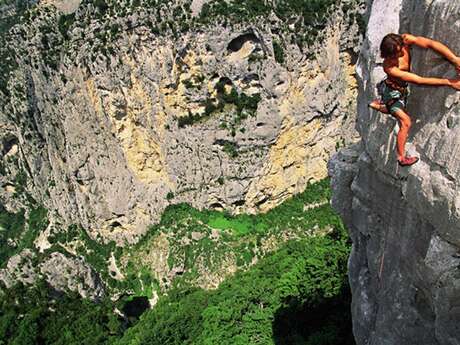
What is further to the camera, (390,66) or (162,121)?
(162,121)

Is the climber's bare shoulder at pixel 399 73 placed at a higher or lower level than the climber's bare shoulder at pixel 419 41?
lower

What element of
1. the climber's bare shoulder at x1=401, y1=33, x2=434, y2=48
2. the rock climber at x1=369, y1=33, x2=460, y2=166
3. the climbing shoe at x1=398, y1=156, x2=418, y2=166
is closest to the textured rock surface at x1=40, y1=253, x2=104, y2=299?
the rock climber at x1=369, y1=33, x2=460, y2=166

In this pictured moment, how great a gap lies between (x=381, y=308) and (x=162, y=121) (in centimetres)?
3042

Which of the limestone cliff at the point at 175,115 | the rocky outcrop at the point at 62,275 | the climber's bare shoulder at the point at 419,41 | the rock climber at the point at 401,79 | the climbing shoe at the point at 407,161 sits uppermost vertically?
the climber's bare shoulder at the point at 419,41

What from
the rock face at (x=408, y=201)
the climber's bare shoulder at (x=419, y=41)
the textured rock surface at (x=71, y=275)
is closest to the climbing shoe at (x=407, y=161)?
the rock face at (x=408, y=201)

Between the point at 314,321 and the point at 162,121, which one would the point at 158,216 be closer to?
the point at 162,121

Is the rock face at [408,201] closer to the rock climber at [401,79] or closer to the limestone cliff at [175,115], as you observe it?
the rock climber at [401,79]

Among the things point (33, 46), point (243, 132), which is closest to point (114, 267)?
point (243, 132)

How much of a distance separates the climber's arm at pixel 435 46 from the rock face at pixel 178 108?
95.1 ft

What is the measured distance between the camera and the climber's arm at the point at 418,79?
8.21 meters

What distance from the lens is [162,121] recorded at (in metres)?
40.2

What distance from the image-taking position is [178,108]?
39.5 m

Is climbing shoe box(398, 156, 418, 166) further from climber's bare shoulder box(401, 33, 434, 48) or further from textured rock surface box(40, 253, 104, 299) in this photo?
textured rock surface box(40, 253, 104, 299)

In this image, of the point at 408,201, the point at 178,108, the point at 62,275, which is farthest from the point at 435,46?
the point at 62,275
